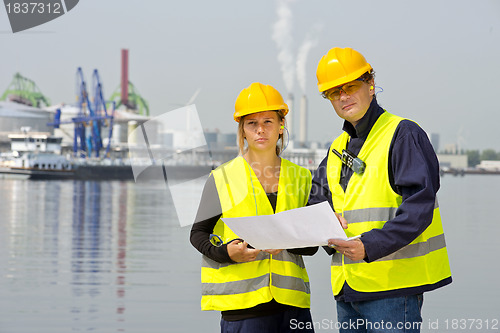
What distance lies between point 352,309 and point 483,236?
11560 mm

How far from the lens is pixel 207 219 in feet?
8.11

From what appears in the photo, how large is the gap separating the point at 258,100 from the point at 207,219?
1.56ft

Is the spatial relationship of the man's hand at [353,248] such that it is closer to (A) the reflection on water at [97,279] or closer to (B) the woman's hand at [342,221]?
(B) the woman's hand at [342,221]

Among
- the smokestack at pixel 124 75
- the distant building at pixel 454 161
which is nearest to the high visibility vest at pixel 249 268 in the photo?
the smokestack at pixel 124 75

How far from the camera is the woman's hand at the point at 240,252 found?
2.31 metres

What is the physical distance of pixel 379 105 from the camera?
2283 mm

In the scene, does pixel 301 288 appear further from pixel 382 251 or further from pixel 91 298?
pixel 91 298

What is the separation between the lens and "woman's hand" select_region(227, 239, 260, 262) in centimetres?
231

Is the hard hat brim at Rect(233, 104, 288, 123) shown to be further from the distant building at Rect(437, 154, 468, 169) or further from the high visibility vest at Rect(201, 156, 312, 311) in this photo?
the distant building at Rect(437, 154, 468, 169)

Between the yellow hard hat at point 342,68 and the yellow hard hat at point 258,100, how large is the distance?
0.27m

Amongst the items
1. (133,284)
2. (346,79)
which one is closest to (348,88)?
(346,79)

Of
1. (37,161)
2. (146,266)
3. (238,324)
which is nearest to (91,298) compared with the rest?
(146,266)

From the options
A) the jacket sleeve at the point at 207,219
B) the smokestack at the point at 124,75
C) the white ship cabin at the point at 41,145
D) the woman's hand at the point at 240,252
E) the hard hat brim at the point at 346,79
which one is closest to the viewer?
the hard hat brim at the point at 346,79

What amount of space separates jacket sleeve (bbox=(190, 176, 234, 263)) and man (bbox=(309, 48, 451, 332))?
389 millimetres
